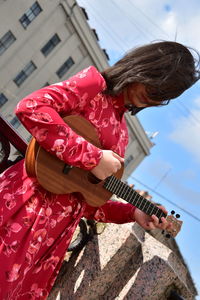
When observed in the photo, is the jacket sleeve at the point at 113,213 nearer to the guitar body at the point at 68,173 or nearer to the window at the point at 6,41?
the guitar body at the point at 68,173

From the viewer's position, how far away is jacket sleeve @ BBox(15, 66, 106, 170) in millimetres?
1854

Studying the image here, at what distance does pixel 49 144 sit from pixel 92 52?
2787 centimetres

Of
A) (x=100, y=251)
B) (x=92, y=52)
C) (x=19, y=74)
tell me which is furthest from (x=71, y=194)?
(x=92, y=52)

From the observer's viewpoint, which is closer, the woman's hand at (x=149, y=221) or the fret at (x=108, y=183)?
the fret at (x=108, y=183)

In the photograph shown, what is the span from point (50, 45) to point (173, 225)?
86.8 feet

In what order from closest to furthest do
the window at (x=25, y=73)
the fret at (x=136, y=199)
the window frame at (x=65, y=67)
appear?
1. the fret at (x=136, y=199)
2. the window at (x=25, y=73)
3. the window frame at (x=65, y=67)

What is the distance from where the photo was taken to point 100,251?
3.29 m

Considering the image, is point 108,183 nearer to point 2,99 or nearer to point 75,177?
point 75,177

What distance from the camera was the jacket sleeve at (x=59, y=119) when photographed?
1854mm

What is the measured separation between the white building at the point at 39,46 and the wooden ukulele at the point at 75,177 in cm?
2413

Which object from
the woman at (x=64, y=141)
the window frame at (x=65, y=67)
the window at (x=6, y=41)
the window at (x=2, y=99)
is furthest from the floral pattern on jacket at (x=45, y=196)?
the window frame at (x=65, y=67)

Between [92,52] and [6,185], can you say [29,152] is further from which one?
[92,52]

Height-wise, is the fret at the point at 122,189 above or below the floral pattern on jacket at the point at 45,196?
below

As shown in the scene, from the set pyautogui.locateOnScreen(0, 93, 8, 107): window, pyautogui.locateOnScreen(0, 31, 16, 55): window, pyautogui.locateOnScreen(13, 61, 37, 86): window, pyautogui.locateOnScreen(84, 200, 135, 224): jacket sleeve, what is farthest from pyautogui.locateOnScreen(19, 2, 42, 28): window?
pyautogui.locateOnScreen(84, 200, 135, 224): jacket sleeve
